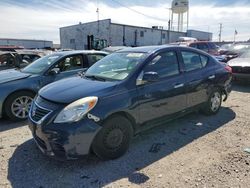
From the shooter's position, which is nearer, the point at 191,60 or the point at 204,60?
the point at 191,60

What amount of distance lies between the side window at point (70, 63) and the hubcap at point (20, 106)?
110 centimetres

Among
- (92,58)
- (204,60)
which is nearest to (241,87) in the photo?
(204,60)

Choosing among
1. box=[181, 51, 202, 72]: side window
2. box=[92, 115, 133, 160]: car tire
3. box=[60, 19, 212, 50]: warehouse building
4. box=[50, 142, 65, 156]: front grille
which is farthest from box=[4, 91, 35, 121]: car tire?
box=[60, 19, 212, 50]: warehouse building

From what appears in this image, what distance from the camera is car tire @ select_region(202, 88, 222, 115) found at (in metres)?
5.29

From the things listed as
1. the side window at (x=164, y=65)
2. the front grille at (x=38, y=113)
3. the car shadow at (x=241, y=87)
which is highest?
the side window at (x=164, y=65)

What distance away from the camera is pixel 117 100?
3420 mm

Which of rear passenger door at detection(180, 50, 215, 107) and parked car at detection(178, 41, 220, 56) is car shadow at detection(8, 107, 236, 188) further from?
parked car at detection(178, 41, 220, 56)

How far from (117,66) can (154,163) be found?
175cm

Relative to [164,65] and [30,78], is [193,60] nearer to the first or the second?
[164,65]

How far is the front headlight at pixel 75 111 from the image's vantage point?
3.12m

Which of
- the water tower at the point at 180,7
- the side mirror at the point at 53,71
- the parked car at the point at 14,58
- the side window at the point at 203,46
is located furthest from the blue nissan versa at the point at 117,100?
the water tower at the point at 180,7

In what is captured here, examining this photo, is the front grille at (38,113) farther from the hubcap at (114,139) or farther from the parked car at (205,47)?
the parked car at (205,47)

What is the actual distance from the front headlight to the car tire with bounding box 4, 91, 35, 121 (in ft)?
8.50

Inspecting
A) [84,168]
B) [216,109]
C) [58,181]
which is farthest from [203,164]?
[216,109]
